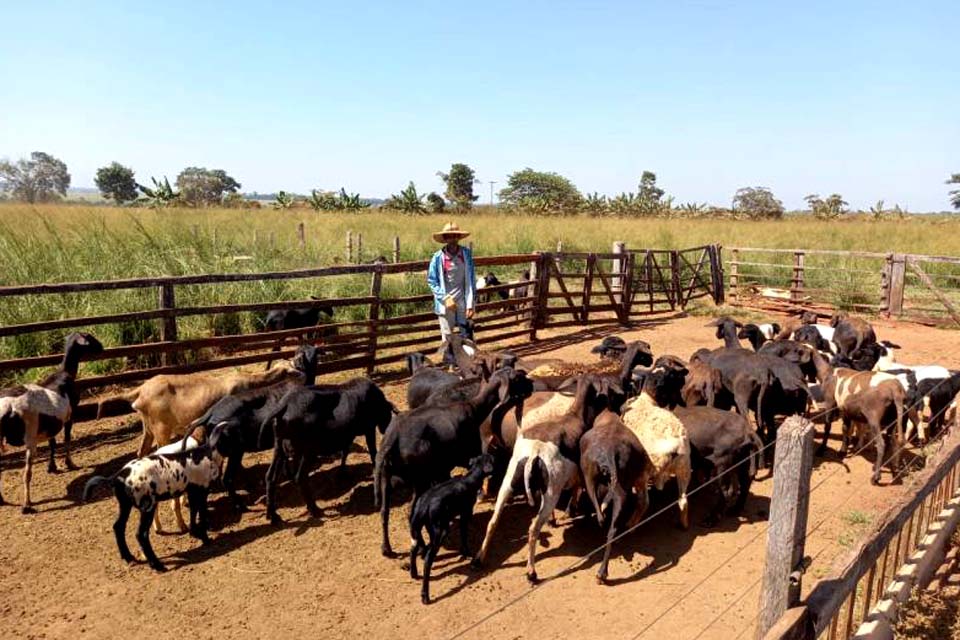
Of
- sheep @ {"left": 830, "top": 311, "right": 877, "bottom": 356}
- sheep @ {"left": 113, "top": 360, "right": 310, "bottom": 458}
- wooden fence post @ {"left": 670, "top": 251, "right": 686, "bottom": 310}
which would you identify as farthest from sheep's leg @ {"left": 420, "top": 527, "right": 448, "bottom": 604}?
wooden fence post @ {"left": 670, "top": 251, "right": 686, "bottom": 310}

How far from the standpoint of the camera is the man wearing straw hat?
31.1ft

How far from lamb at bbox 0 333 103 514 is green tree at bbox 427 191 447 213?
34778 mm

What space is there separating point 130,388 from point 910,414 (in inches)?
373

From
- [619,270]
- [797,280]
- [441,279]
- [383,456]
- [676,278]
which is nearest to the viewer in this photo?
[383,456]

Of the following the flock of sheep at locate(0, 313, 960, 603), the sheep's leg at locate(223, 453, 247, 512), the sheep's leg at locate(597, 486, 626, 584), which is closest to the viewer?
the sheep's leg at locate(597, 486, 626, 584)

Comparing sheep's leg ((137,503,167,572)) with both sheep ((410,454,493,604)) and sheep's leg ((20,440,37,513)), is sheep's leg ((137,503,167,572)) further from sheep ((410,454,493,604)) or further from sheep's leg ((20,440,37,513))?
sheep ((410,454,493,604))

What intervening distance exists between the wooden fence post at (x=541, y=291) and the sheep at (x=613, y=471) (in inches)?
336

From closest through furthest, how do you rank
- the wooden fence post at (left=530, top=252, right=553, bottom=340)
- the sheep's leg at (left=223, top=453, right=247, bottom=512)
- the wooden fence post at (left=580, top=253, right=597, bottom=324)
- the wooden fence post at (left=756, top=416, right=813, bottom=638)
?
the wooden fence post at (left=756, top=416, right=813, bottom=638), the sheep's leg at (left=223, top=453, right=247, bottom=512), the wooden fence post at (left=530, top=252, right=553, bottom=340), the wooden fence post at (left=580, top=253, right=597, bottom=324)

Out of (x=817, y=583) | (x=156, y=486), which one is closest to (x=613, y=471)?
(x=817, y=583)

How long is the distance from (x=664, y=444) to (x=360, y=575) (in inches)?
105

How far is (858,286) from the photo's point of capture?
19.1 metres

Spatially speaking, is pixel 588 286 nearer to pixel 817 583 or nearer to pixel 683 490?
pixel 683 490

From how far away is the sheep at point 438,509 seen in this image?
4.95 metres

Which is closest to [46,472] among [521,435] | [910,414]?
[521,435]
